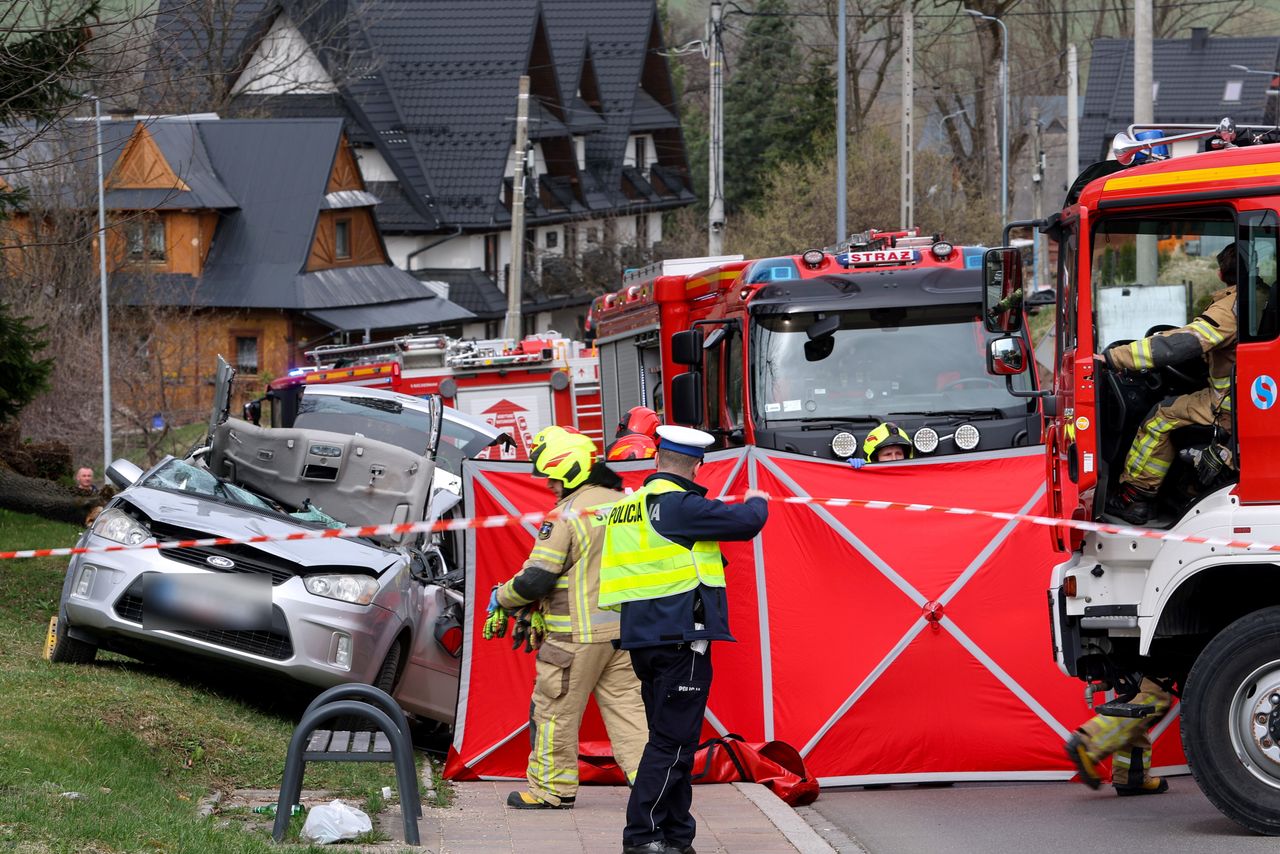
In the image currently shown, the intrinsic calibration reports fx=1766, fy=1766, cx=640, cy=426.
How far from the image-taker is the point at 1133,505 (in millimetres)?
8234

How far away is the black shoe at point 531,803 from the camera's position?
8.59 metres

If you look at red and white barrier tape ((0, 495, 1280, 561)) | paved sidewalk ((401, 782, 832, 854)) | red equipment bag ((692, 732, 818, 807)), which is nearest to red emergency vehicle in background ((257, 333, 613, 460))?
red and white barrier tape ((0, 495, 1280, 561))

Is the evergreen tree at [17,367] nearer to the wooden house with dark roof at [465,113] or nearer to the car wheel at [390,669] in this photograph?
the car wheel at [390,669]

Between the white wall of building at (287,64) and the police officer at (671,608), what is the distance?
4808cm

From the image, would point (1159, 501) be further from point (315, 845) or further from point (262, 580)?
point (262, 580)

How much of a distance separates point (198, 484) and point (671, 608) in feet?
14.8

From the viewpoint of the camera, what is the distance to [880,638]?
9.59 meters

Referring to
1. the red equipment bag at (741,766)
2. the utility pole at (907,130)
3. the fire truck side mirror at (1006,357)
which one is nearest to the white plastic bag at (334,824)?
the red equipment bag at (741,766)

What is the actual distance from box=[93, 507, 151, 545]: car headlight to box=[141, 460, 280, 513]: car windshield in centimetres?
55

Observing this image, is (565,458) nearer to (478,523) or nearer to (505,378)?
(478,523)

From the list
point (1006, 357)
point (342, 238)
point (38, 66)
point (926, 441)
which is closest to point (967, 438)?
point (926, 441)

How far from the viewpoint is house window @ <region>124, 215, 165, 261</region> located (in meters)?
38.3

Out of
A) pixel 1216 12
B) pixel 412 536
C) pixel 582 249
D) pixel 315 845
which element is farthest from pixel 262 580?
pixel 1216 12

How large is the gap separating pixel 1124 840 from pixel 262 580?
476cm
